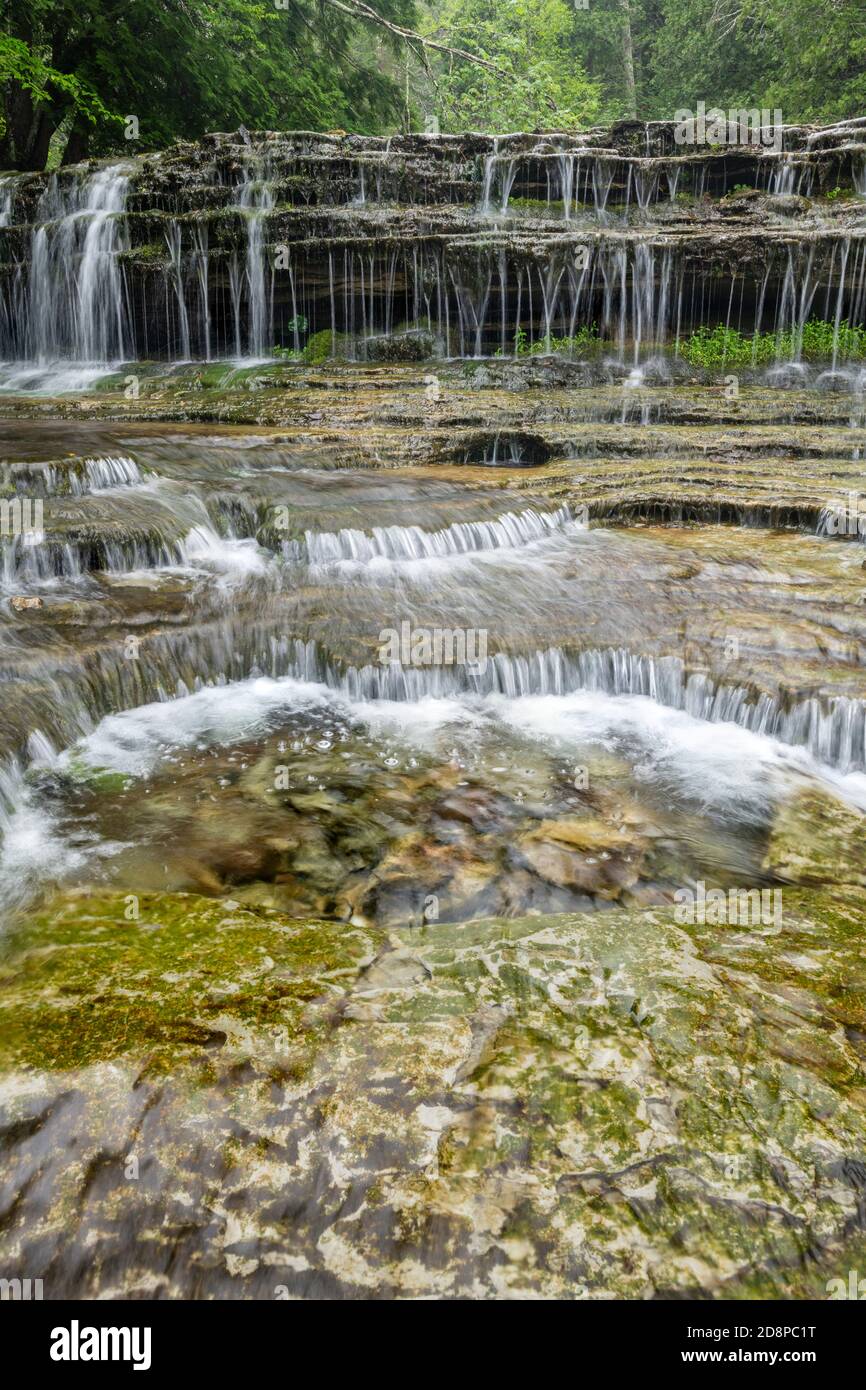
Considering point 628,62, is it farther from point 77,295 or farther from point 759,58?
point 77,295

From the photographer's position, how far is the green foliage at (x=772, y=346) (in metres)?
14.1

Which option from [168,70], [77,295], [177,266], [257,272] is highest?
[168,70]

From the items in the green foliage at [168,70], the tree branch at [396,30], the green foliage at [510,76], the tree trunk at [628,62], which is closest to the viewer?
the green foliage at [168,70]

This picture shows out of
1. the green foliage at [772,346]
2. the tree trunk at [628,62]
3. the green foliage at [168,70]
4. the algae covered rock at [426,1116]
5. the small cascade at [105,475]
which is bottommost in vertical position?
the algae covered rock at [426,1116]

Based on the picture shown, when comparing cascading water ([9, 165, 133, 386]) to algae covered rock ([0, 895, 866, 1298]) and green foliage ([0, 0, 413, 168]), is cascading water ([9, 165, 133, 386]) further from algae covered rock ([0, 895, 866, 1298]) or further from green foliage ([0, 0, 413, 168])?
algae covered rock ([0, 895, 866, 1298])

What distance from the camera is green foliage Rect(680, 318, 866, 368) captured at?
14078mm

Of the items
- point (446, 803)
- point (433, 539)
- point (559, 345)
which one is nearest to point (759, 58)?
point (559, 345)

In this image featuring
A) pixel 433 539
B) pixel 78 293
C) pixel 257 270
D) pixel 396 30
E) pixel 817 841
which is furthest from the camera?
pixel 396 30

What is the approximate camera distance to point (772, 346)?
14.3m

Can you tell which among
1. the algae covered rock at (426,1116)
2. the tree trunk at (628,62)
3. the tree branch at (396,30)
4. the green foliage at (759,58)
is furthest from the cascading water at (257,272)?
the tree trunk at (628,62)

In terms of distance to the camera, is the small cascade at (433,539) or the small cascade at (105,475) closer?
the small cascade at (433,539)

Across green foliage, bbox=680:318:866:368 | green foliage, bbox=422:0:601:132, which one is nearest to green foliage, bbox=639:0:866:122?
green foliage, bbox=422:0:601:132

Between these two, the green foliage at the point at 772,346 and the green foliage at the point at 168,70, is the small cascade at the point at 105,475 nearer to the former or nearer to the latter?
the green foliage at the point at 772,346

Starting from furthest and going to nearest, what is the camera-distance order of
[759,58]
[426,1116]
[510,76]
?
[759,58], [510,76], [426,1116]
